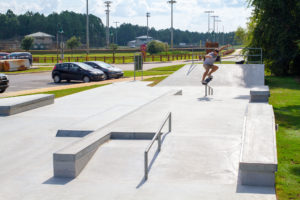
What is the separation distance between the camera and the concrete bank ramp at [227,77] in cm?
2222

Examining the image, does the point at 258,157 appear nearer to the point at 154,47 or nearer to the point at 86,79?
the point at 86,79

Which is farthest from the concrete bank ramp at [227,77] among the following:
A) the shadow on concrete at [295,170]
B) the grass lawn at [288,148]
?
the shadow on concrete at [295,170]

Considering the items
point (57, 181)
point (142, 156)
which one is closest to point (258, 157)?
point (142, 156)

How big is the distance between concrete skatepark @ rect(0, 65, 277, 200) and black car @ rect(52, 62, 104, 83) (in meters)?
15.6

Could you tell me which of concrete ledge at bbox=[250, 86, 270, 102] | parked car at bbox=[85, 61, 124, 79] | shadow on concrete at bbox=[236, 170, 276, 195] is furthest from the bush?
shadow on concrete at bbox=[236, 170, 276, 195]

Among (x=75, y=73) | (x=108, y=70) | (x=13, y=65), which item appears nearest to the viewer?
(x=75, y=73)

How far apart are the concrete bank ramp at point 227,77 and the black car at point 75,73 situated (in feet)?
20.0

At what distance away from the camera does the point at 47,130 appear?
10742mm

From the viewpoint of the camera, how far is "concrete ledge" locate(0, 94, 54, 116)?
510 inches

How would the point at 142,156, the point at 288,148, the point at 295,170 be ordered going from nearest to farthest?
the point at 295,170 → the point at 142,156 → the point at 288,148

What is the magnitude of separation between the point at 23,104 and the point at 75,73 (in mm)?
14901

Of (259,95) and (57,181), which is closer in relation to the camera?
(57,181)

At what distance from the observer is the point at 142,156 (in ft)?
24.9

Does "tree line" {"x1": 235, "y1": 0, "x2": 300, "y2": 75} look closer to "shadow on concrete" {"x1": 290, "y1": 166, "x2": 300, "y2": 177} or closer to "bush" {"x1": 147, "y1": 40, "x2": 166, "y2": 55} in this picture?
"shadow on concrete" {"x1": 290, "y1": 166, "x2": 300, "y2": 177}
